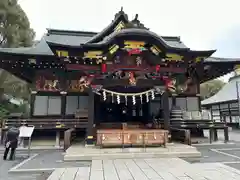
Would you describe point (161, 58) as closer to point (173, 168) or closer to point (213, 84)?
point (173, 168)

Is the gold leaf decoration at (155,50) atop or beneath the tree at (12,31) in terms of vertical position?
beneath

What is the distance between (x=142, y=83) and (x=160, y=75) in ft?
2.81

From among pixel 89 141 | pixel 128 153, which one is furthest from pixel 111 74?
pixel 128 153

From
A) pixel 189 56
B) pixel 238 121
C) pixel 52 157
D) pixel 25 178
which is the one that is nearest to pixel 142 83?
pixel 189 56

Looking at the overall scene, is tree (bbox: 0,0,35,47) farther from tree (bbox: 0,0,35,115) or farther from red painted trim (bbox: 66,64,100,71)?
red painted trim (bbox: 66,64,100,71)

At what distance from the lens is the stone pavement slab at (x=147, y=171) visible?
4152 millimetres

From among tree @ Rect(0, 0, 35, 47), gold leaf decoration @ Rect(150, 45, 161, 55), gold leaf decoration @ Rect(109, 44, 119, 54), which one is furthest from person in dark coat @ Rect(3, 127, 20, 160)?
tree @ Rect(0, 0, 35, 47)

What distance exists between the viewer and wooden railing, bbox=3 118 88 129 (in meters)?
8.45

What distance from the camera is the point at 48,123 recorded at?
28.2ft

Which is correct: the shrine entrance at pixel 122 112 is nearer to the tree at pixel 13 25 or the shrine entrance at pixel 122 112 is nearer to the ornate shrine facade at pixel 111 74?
the ornate shrine facade at pixel 111 74

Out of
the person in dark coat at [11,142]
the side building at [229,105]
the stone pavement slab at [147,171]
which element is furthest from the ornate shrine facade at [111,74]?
the side building at [229,105]

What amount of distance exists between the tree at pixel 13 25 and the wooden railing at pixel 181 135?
1584 cm

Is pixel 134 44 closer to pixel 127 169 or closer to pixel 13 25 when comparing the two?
pixel 127 169

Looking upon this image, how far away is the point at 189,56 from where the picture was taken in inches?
296
